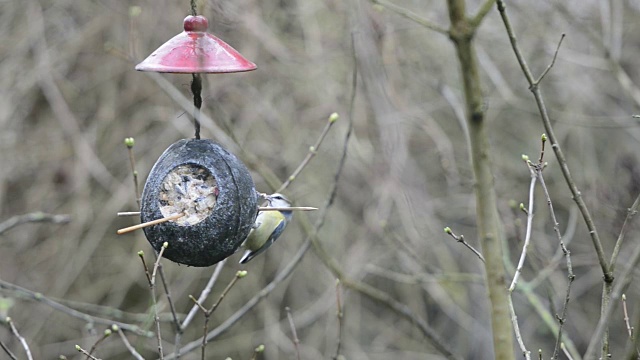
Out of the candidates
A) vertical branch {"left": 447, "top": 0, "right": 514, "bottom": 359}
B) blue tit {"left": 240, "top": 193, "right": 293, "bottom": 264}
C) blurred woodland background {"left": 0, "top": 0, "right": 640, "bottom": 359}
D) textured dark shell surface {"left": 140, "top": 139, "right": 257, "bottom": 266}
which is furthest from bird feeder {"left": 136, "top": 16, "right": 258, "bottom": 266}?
blurred woodland background {"left": 0, "top": 0, "right": 640, "bottom": 359}

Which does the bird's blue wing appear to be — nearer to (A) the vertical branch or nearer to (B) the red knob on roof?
(B) the red knob on roof

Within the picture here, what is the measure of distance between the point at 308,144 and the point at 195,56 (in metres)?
3.80

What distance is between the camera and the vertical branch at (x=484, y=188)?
216 cm

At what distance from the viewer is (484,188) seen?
7.13 feet

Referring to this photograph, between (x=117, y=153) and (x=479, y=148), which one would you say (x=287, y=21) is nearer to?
(x=117, y=153)

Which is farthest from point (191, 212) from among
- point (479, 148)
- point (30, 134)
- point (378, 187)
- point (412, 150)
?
point (412, 150)

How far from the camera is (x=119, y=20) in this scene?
5.70 metres

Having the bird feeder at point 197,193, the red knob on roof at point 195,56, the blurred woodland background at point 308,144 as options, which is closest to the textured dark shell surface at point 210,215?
the bird feeder at point 197,193

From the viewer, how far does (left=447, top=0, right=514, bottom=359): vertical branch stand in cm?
216

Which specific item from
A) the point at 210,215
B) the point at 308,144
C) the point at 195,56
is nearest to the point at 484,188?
the point at 210,215

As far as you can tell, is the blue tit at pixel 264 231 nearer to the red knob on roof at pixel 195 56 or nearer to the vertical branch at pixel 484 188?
the red knob on roof at pixel 195 56

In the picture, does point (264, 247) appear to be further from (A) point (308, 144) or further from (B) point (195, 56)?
(A) point (308, 144)

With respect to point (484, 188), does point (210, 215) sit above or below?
below

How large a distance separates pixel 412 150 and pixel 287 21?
146 cm
